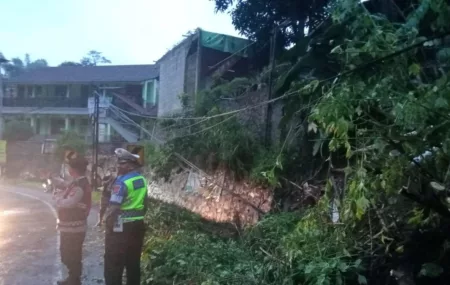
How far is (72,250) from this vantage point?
6.03m

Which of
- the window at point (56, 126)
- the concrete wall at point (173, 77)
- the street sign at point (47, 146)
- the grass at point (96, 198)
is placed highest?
the concrete wall at point (173, 77)

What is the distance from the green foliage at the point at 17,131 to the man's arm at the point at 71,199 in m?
34.4

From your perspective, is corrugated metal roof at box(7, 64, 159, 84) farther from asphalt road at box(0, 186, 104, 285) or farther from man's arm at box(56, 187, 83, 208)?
man's arm at box(56, 187, 83, 208)

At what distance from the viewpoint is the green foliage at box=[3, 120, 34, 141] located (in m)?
37.2

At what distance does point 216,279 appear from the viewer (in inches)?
217

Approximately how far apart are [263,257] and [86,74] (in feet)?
131

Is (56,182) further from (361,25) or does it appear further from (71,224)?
(361,25)

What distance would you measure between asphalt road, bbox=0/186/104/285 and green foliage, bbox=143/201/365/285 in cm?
110

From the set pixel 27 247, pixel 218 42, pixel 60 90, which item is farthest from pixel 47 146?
pixel 27 247

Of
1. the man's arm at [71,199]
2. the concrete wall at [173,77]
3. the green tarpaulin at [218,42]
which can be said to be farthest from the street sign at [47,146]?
the man's arm at [71,199]

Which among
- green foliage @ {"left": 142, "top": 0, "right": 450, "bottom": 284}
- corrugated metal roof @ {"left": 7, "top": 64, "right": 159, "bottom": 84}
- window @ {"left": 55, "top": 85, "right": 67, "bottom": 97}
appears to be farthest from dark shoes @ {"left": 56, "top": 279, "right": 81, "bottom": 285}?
window @ {"left": 55, "top": 85, "right": 67, "bottom": 97}

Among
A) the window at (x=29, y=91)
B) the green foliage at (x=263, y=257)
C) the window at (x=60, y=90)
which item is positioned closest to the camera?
the green foliage at (x=263, y=257)

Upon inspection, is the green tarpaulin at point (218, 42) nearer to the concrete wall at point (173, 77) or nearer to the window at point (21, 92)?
the concrete wall at point (173, 77)

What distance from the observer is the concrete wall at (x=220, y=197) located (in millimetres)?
8992
